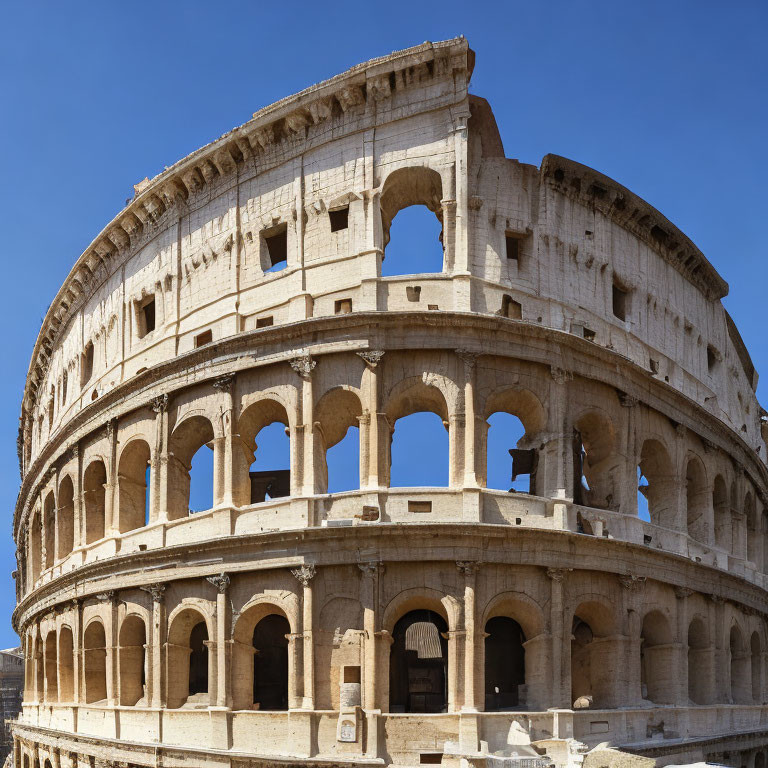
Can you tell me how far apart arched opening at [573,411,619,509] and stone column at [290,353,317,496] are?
5.65 meters

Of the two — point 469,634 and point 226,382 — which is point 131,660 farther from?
point 469,634

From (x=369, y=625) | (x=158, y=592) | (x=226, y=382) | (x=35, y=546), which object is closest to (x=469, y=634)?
(x=369, y=625)

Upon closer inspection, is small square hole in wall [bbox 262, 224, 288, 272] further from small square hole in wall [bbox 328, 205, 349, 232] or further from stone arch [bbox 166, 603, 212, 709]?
stone arch [bbox 166, 603, 212, 709]

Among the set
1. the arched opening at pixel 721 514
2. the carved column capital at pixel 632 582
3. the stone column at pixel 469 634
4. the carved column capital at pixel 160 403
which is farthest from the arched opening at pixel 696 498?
the carved column capital at pixel 160 403

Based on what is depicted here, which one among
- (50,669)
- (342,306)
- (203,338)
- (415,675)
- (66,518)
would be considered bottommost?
(50,669)

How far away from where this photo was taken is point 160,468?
72.3 ft

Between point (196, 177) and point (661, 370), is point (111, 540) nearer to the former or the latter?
point (196, 177)

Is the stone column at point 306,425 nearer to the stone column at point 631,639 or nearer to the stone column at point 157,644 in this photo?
the stone column at point 157,644

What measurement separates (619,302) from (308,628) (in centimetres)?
1069

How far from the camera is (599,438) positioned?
21859mm

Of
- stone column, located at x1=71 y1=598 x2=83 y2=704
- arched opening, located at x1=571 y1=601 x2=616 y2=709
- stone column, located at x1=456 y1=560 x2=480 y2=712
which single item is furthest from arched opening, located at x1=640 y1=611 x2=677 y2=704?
stone column, located at x1=71 y1=598 x2=83 y2=704

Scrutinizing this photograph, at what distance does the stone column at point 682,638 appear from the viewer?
2170cm

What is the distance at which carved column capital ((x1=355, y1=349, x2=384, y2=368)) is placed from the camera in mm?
19641

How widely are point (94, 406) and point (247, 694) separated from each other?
867 cm
